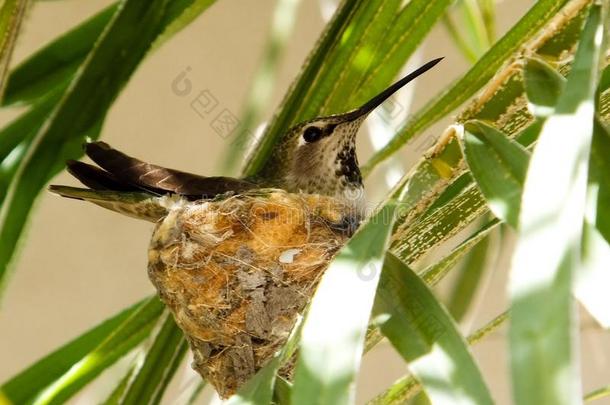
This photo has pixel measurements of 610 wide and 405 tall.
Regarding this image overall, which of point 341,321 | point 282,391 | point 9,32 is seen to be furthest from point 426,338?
point 9,32

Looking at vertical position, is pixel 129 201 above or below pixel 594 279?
above

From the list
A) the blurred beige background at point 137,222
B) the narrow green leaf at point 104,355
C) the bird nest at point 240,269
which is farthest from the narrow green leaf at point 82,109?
the blurred beige background at point 137,222

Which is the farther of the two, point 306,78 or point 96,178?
point 96,178

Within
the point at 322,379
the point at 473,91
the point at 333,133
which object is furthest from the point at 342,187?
the point at 322,379

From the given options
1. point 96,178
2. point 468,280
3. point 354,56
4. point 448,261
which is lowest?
point 468,280

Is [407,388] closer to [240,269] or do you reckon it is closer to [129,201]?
[240,269]

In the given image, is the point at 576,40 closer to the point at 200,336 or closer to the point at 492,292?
Answer: the point at 200,336

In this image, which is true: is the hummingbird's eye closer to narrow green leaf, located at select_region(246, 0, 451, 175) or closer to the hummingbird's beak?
the hummingbird's beak
